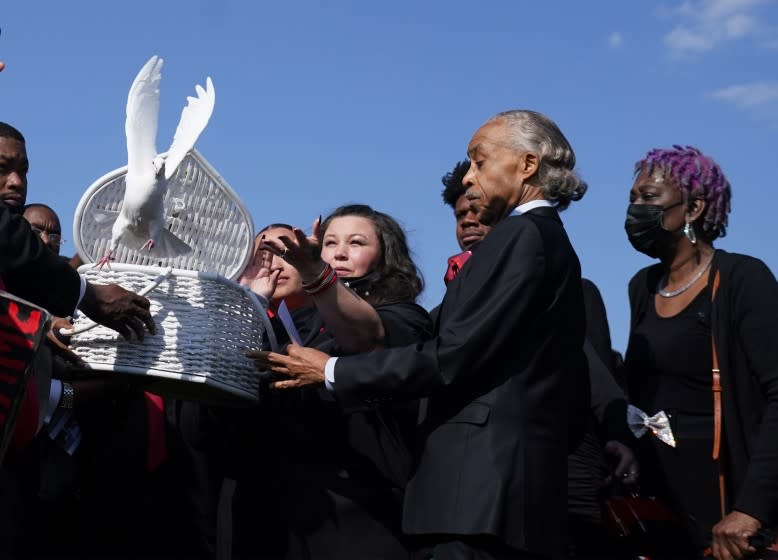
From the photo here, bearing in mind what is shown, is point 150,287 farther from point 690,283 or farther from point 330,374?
point 690,283

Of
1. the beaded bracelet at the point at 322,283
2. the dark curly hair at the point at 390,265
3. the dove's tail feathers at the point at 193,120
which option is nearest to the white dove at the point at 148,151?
the dove's tail feathers at the point at 193,120

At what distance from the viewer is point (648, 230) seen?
464 cm

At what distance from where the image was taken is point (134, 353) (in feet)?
11.8

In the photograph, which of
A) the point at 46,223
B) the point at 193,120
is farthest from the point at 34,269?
the point at 46,223

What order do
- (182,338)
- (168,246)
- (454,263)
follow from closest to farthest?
(182,338) → (168,246) → (454,263)

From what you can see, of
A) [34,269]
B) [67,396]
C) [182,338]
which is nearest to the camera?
[182,338]

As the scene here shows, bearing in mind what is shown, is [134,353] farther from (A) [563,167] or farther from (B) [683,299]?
(B) [683,299]

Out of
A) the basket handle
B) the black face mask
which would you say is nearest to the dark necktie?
the black face mask

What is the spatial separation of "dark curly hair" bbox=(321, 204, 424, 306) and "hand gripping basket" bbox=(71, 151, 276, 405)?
1.58 feet

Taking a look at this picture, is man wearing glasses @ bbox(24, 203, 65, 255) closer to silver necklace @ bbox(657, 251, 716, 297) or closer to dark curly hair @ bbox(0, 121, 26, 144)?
dark curly hair @ bbox(0, 121, 26, 144)

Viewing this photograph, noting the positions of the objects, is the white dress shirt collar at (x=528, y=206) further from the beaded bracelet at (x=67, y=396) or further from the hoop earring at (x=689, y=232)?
the beaded bracelet at (x=67, y=396)

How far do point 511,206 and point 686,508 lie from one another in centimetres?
139

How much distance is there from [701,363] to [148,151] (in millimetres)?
2143

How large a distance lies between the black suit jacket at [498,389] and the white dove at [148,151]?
784 millimetres
